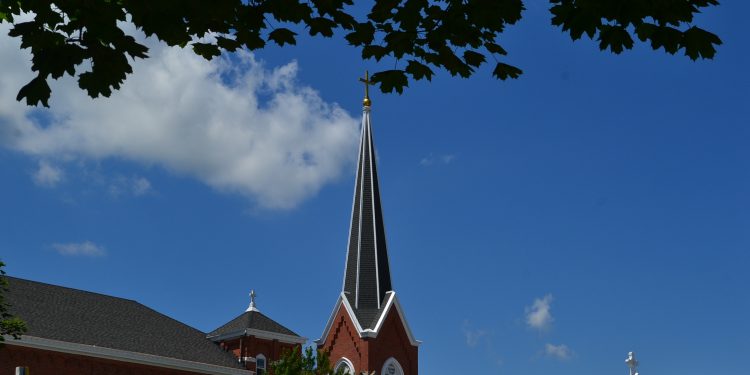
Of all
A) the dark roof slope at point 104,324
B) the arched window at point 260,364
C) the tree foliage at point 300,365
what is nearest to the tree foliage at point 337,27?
the tree foliage at point 300,365

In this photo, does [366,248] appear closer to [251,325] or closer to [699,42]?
[251,325]

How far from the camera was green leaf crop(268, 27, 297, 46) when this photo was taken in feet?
29.4

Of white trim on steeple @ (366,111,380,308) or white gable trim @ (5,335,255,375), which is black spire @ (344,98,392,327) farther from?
white gable trim @ (5,335,255,375)

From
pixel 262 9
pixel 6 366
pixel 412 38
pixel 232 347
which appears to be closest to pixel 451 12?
pixel 412 38

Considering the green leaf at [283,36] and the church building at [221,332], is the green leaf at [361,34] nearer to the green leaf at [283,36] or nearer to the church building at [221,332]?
the green leaf at [283,36]

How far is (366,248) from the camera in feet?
174

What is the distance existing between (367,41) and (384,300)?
4351cm

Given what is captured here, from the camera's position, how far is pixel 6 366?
3688cm

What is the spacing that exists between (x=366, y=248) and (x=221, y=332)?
9448 mm

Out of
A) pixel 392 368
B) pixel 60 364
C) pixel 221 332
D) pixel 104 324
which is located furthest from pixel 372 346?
pixel 60 364

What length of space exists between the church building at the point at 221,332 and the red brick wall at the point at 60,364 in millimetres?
42

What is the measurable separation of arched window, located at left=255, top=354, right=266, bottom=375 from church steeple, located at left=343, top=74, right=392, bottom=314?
608 cm

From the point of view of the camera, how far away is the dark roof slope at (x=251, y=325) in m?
48.8

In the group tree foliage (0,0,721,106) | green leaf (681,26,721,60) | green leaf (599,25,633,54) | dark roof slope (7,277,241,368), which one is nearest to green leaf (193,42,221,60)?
tree foliage (0,0,721,106)
